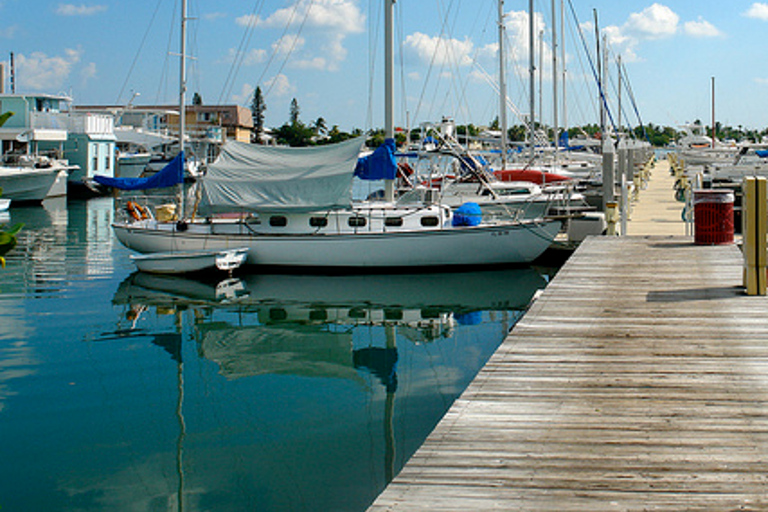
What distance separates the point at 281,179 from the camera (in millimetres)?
22844

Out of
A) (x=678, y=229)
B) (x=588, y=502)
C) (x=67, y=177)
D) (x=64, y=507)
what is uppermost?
(x=67, y=177)

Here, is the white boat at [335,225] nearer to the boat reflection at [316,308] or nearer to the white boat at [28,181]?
the boat reflection at [316,308]

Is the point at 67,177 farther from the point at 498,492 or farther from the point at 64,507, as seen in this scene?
the point at 498,492

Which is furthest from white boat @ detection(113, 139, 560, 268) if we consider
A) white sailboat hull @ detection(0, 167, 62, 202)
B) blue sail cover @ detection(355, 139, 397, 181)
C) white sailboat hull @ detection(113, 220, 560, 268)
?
white sailboat hull @ detection(0, 167, 62, 202)

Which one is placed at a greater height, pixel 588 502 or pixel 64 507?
pixel 588 502

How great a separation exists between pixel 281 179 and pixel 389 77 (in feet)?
14.8

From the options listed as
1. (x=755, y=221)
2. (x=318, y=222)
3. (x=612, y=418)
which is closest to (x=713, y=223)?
(x=755, y=221)

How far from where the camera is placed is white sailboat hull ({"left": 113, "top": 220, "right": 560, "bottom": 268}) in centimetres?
2234

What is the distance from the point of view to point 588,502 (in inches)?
173

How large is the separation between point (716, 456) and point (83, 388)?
1000 cm

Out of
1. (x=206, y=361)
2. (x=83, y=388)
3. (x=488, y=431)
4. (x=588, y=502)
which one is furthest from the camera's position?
(x=206, y=361)

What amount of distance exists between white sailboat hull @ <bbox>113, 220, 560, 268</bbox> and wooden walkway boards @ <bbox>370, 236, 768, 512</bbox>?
484 inches

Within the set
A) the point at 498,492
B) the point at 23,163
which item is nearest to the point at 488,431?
the point at 498,492

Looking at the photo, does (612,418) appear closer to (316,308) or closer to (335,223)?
(316,308)
